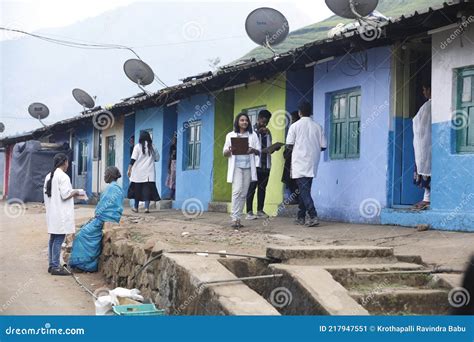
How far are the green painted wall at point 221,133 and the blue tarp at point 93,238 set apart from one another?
17.2ft

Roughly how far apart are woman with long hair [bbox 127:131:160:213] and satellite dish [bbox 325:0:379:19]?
566cm

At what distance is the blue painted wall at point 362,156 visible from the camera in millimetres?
9156

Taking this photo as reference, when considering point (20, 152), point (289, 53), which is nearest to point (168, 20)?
point (20, 152)

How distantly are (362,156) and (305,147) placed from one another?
0.94 meters

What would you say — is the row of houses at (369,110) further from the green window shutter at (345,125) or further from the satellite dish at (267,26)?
the satellite dish at (267,26)

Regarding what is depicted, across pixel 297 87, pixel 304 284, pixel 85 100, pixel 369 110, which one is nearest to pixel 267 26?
pixel 297 87

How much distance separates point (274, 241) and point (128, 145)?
12833mm

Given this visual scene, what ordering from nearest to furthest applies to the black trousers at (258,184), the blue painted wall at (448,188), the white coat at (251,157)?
1. the blue painted wall at (448,188)
2. the white coat at (251,157)
3. the black trousers at (258,184)

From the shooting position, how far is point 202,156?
1470cm

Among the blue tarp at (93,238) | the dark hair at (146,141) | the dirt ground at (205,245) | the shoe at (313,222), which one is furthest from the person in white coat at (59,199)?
the dark hair at (146,141)

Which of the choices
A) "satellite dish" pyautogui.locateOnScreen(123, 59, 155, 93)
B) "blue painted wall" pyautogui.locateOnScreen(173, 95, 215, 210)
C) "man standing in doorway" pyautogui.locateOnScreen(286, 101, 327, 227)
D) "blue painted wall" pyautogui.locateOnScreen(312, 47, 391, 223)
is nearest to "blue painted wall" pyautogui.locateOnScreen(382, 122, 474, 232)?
"blue painted wall" pyautogui.locateOnScreen(312, 47, 391, 223)

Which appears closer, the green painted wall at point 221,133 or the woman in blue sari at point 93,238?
the woman in blue sari at point 93,238

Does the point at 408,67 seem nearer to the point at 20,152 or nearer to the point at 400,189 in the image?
the point at 400,189

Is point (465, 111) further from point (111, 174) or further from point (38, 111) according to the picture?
point (38, 111)
